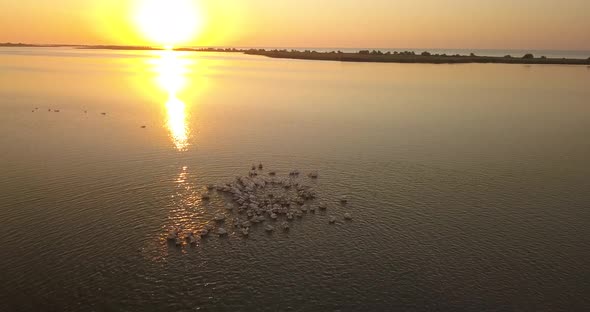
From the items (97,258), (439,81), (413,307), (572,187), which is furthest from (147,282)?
(439,81)

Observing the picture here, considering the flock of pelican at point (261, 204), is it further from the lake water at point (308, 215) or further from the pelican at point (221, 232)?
the lake water at point (308, 215)

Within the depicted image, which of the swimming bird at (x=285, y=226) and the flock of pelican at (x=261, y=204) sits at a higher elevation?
the flock of pelican at (x=261, y=204)

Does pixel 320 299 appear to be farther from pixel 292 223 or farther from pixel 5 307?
pixel 5 307

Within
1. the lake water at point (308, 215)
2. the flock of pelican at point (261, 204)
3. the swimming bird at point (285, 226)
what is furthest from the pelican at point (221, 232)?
the swimming bird at point (285, 226)

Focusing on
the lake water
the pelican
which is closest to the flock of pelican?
the pelican

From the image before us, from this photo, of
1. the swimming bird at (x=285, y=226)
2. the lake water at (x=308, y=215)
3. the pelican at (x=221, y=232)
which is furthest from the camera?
the swimming bird at (x=285, y=226)
